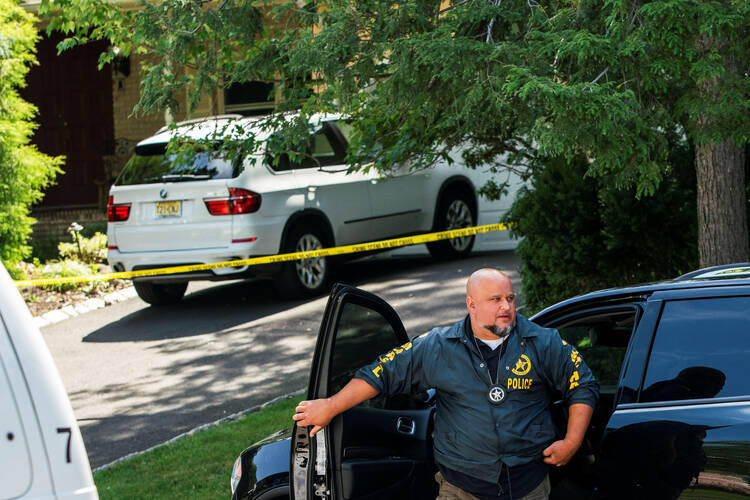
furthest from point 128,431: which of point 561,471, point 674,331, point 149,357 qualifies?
point 674,331

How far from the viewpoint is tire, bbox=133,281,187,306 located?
1088 centimetres

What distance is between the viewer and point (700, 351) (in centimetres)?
336

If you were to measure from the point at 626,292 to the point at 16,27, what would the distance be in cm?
1075

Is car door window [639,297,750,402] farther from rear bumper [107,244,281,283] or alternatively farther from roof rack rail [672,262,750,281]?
rear bumper [107,244,281,283]

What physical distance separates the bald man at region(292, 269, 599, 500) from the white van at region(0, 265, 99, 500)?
3.48ft

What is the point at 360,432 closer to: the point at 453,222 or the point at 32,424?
the point at 32,424

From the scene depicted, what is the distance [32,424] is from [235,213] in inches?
293

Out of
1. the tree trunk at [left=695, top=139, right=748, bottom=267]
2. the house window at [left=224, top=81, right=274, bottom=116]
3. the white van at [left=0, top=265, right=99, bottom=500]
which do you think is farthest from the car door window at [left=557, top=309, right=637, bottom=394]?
the house window at [left=224, top=81, right=274, bottom=116]

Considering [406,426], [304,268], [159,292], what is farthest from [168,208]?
[406,426]

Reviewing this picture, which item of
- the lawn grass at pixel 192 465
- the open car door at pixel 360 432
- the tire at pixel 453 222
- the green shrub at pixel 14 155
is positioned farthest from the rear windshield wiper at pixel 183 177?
the open car door at pixel 360 432

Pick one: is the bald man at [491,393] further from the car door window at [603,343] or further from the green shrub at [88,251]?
the green shrub at [88,251]

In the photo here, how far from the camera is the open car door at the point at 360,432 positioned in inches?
133

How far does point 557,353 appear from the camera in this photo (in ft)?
11.5

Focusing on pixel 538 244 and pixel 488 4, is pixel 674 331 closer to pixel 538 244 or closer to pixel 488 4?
pixel 488 4
